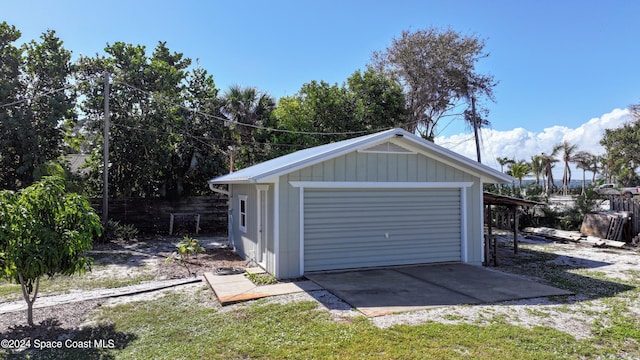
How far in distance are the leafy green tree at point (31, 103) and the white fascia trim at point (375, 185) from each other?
36.4 ft

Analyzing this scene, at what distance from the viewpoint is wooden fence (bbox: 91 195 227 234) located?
603 inches

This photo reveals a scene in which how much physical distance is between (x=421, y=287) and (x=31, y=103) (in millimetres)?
14858

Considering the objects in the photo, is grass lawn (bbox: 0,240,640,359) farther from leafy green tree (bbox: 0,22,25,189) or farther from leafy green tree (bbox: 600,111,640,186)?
leafy green tree (bbox: 600,111,640,186)

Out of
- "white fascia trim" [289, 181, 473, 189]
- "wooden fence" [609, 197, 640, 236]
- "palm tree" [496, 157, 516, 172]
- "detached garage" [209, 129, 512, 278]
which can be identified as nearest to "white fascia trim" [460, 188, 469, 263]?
"detached garage" [209, 129, 512, 278]

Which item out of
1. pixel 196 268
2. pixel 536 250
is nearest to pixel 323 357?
pixel 196 268

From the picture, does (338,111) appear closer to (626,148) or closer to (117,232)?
(117,232)

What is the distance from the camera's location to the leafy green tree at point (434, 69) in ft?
71.0

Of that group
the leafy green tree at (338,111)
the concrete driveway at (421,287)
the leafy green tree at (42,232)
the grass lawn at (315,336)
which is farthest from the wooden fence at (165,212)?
the leafy green tree at (42,232)

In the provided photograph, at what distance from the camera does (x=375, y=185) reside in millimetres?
8492

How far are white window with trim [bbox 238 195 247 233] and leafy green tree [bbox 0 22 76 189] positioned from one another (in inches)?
324

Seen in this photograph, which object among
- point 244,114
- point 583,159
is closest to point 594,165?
point 583,159

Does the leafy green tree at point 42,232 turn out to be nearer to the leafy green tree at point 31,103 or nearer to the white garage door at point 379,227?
the white garage door at point 379,227

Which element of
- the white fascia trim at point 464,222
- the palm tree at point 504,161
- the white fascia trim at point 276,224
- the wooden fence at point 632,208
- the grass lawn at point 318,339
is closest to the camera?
the grass lawn at point 318,339

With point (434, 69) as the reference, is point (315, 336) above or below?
below
